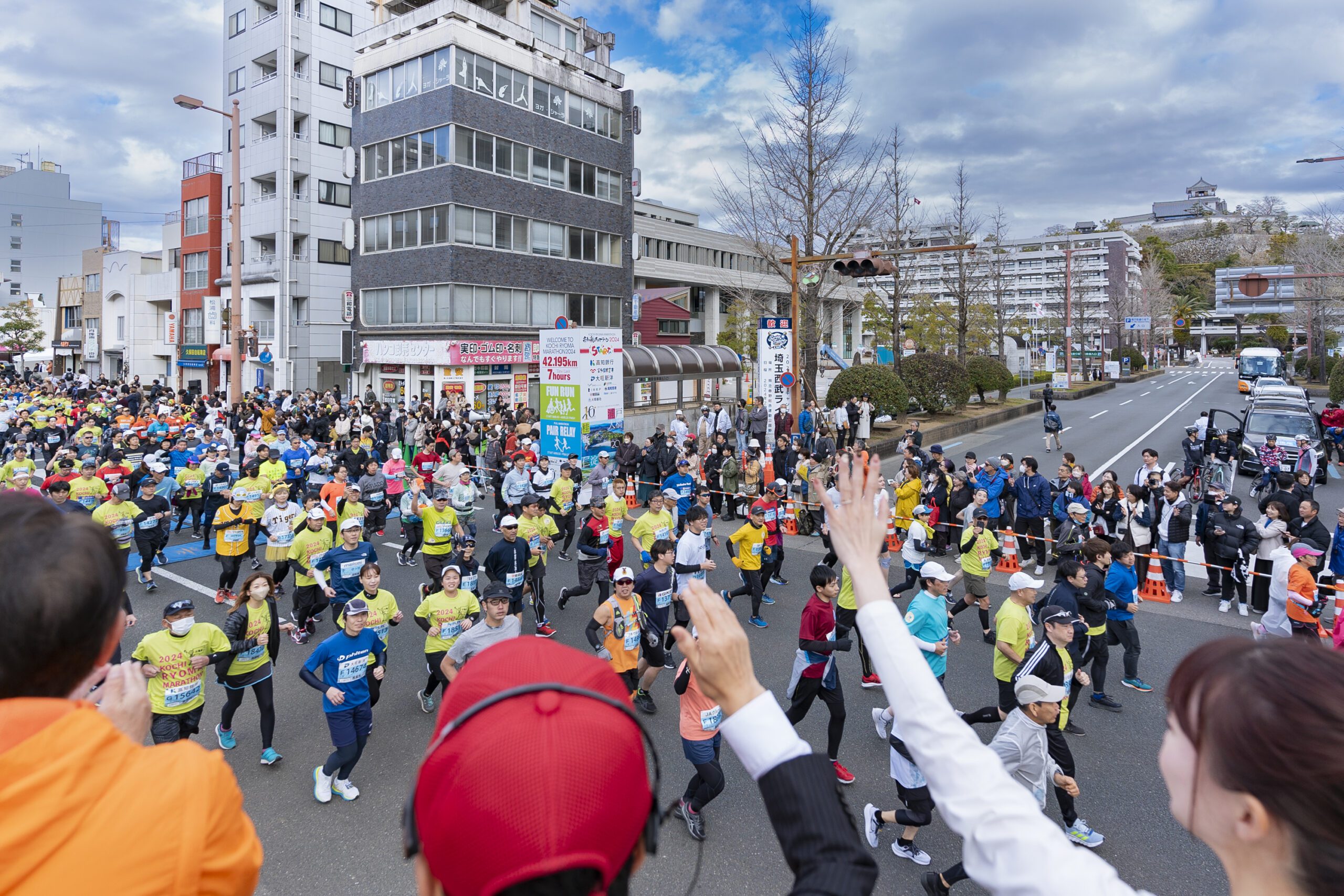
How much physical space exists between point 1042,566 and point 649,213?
55.2 meters

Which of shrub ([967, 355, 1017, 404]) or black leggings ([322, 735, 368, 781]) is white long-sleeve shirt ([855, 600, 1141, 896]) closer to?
black leggings ([322, 735, 368, 781])

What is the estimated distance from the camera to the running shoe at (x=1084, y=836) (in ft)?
18.0

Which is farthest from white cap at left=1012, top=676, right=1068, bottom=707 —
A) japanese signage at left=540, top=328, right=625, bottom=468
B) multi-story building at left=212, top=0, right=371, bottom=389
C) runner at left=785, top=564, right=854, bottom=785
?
multi-story building at left=212, top=0, right=371, bottom=389

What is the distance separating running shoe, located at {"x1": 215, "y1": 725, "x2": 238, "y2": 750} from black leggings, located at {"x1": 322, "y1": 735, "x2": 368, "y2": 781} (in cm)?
140

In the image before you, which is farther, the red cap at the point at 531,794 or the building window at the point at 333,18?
the building window at the point at 333,18

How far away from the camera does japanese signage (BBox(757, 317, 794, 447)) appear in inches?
878

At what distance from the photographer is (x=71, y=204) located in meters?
74.2

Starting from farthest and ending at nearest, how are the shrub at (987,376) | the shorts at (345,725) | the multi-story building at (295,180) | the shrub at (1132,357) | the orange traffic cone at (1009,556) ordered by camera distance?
the shrub at (1132,357) → the multi-story building at (295,180) → the shrub at (987,376) → the orange traffic cone at (1009,556) → the shorts at (345,725)

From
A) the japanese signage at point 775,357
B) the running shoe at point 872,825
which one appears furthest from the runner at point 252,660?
the japanese signage at point 775,357

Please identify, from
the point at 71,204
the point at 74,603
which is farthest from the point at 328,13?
the point at 71,204

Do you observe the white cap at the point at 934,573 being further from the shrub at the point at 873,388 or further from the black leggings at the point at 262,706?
the shrub at the point at 873,388

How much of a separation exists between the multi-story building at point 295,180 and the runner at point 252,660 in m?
35.7

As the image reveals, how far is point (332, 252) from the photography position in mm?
40094

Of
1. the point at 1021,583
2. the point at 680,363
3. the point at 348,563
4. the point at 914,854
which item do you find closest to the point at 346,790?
the point at 348,563
